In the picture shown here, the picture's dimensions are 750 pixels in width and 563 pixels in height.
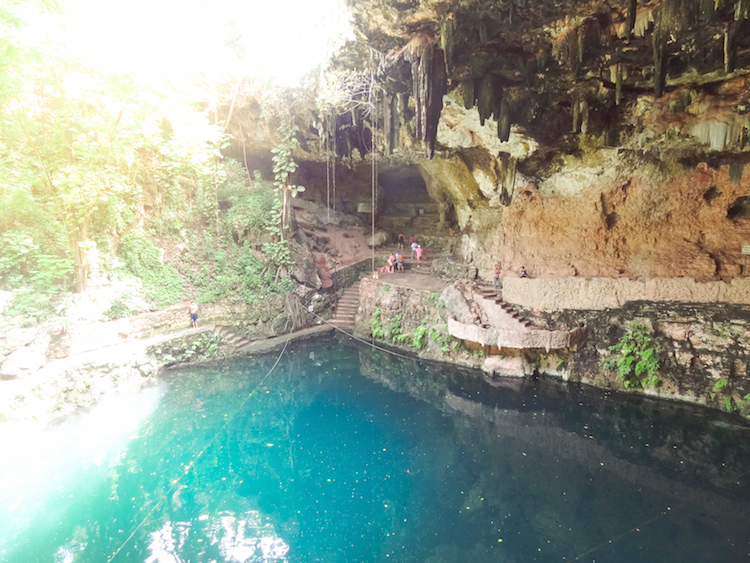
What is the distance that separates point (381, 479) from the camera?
7.09 metres

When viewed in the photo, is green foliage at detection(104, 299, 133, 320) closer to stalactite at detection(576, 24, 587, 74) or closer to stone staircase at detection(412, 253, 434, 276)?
stone staircase at detection(412, 253, 434, 276)

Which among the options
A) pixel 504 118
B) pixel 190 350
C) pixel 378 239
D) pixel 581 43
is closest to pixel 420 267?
pixel 378 239

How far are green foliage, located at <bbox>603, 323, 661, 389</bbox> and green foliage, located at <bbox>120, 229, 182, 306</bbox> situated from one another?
13968mm

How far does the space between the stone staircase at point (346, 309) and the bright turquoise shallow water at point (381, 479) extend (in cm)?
501

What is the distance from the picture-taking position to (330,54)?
1030 cm

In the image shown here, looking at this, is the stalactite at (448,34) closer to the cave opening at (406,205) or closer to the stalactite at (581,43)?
the stalactite at (581,43)

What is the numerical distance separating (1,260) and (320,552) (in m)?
11.7

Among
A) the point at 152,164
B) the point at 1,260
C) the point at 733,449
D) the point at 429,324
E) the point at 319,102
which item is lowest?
the point at 733,449

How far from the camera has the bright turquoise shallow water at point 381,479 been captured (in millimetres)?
5711

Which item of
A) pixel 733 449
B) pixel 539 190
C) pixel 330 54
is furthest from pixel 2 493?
pixel 539 190

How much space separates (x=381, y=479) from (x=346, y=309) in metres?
9.32

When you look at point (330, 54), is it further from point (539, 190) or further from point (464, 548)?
point (464, 548)

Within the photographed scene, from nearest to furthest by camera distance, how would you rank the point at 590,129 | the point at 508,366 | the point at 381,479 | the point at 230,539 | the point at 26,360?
the point at 230,539, the point at 381,479, the point at 26,360, the point at 590,129, the point at 508,366

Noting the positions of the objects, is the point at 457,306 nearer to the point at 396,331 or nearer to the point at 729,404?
the point at 396,331
